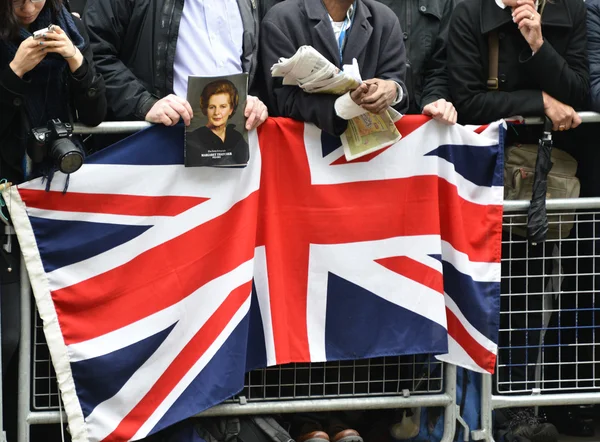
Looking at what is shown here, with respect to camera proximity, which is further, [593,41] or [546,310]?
[593,41]

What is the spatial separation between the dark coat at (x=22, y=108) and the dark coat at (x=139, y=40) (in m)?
0.24

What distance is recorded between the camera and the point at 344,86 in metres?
5.46

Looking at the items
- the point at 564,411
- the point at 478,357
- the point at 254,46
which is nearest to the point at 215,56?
the point at 254,46

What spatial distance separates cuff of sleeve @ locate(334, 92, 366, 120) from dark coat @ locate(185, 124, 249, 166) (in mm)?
486

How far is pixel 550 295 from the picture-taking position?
6.33m

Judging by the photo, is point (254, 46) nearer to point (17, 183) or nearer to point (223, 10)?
point (223, 10)

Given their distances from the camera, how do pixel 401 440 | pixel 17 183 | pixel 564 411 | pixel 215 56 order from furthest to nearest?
pixel 564 411 < pixel 401 440 < pixel 215 56 < pixel 17 183

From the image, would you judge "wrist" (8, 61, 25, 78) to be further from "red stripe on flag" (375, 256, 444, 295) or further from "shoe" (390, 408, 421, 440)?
"shoe" (390, 408, 421, 440)

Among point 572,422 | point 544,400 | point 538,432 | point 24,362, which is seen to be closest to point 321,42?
point 24,362

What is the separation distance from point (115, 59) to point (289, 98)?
2.91ft

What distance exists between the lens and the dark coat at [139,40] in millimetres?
5750

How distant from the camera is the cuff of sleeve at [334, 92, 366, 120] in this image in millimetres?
5477

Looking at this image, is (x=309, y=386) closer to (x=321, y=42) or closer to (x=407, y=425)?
(x=407, y=425)

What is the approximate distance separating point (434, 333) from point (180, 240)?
55.0 inches
